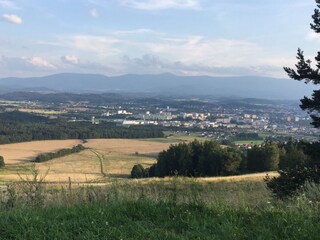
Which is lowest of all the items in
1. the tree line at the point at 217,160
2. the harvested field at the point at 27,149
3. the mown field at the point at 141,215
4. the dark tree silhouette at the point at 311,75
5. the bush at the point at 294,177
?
the harvested field at the point at 27,149

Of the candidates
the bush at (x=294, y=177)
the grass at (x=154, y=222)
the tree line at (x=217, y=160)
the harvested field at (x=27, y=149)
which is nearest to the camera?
the grass at (x=154, y=222)

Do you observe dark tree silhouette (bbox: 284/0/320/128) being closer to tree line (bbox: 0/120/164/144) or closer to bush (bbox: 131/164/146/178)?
bush (bbox: 131/164/146/178)

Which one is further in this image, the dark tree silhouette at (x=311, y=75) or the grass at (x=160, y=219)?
the dark tree silhouette at (x=311, y=75)

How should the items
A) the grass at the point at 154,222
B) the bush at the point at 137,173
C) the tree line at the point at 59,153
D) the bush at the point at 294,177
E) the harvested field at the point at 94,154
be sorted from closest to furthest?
the grass at the point at 154,222
the bush at the point at 294,177
the bush at the point at 137,173
the harvested field at the point at 94,154
the tree line at the point at 59,153

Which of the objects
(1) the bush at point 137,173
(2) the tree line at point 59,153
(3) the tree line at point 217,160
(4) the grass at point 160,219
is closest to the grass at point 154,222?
(4) the grass at point 160,219

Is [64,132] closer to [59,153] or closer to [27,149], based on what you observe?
[27,149]

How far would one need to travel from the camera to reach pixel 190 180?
9.23m

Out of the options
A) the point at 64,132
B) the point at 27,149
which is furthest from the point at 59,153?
the point at 64,132

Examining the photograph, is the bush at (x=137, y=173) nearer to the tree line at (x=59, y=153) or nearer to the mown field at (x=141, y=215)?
the tree line at (x=59, y=153)

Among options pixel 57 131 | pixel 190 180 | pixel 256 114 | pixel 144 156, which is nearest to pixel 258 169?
pixel 144 156

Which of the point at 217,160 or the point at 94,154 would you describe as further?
the point at 94,154

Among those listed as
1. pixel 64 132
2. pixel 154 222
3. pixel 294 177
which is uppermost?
pixel 154 222

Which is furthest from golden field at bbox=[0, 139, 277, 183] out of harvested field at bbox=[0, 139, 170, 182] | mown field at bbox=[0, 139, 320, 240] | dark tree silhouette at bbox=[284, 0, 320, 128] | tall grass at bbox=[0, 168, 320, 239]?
tall grass at bbox=[0, 168, 320, 239]

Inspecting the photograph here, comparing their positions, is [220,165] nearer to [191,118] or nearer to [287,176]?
[287,176]
